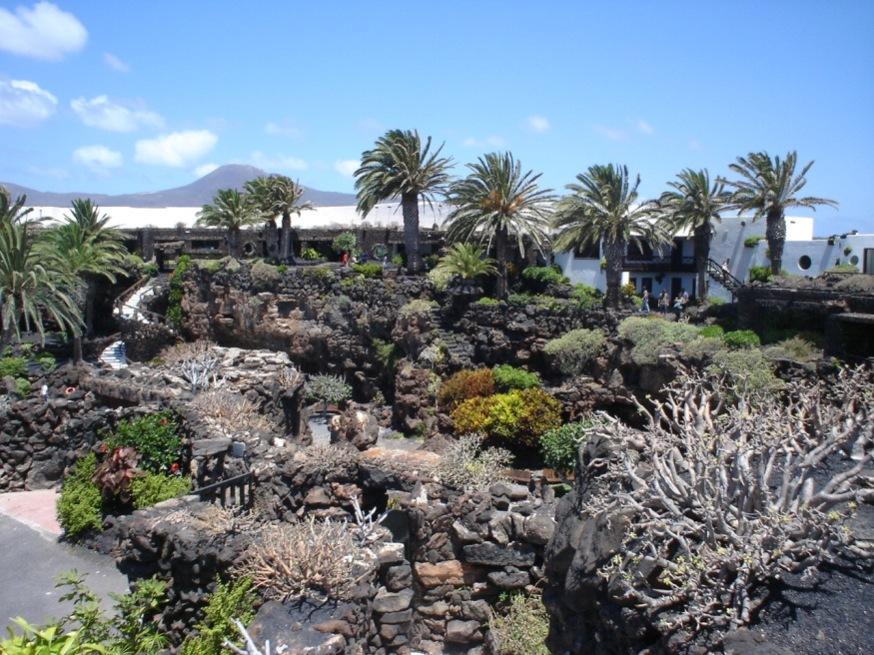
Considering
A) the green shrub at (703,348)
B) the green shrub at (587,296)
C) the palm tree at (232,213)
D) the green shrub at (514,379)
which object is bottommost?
the green shrub at (514,379)

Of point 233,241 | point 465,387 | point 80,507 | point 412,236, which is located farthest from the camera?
point 233,241

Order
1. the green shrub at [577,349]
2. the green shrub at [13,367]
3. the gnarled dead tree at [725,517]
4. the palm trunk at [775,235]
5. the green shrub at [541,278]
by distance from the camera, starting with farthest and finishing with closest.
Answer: the green shrub at [541,278]
the palm trunk at [775,235]
the green shrub at [13,367]
the green shrub at [577,349]
the gnarled dead tree at [725,517]

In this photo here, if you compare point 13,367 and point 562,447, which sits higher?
point 13,367

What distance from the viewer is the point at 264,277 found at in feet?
137

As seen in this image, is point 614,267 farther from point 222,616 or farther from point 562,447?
point 222,616

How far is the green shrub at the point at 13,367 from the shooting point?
33509 millimetres

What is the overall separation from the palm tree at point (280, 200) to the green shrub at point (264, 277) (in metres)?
5.66

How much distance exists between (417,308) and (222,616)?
24.8 meters

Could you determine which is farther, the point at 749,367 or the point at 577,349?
the point at 577,349

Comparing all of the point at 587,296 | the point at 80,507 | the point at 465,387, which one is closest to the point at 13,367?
the point at 80,507

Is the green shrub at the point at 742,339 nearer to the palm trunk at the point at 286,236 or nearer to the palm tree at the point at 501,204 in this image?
the palm tree at the point at 501,204

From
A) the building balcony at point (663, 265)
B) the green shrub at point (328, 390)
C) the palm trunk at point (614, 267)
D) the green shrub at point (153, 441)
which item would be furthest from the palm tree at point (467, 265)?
the green shrub at point (153, 441)

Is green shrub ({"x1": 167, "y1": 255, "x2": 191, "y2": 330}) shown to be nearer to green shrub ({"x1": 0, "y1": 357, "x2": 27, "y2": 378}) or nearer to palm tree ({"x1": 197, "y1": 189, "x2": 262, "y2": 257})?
palm tree ({"x1": 197, "y1": 189, "x2": 262, "y2": 257})

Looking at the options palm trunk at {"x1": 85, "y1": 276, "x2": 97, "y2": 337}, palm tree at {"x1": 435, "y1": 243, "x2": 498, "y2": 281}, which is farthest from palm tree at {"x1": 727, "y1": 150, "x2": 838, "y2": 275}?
palm trunk at {"x1": 85, "y1": 276, "x2": 97, "y2": 337}
